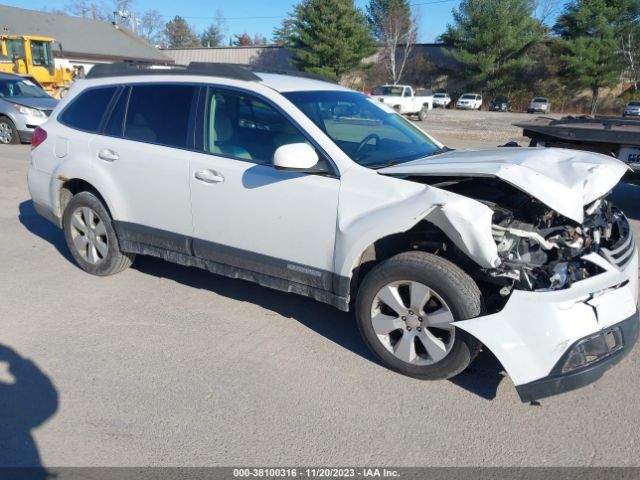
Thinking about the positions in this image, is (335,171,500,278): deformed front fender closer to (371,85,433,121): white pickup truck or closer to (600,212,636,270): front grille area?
(600,212,636,270): front grille area

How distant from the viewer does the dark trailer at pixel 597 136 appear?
706cm

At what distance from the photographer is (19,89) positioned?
49.7ft

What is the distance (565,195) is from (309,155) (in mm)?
1551

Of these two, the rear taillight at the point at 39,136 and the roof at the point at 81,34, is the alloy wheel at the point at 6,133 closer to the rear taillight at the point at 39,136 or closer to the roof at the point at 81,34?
the rear taillight at the point at 39,136

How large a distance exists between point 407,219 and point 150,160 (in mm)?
2263

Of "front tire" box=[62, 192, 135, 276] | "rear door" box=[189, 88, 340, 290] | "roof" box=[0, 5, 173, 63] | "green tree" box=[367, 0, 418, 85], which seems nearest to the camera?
"rear door" box=[189, 88, 340, 290]

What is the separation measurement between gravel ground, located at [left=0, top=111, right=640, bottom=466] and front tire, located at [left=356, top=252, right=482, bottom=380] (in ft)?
0.53

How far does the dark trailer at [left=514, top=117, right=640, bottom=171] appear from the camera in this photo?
706cm

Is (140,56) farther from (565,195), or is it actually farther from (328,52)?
(565,195)

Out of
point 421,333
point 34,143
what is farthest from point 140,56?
point 421,333

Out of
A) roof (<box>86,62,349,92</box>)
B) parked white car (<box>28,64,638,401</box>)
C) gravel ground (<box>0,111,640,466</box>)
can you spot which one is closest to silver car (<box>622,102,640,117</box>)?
parked white car (<box>28,64,638,401</box>)

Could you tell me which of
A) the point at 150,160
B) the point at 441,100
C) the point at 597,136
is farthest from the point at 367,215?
the point at 441,100

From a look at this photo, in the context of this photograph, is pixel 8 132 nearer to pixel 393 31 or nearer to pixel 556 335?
pixel 556 335

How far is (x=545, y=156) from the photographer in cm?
380
